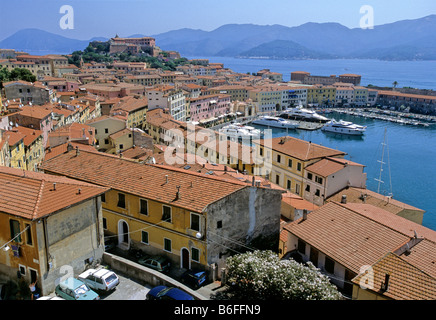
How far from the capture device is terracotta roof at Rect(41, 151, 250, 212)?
10281 millimetres

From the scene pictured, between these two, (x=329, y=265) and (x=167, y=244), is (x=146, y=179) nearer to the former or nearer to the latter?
(x=167, y=244)

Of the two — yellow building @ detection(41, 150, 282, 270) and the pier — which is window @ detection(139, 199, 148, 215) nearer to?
yellow building @ detection(41, 150, 282, 270)

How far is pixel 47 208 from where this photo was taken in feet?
25.5

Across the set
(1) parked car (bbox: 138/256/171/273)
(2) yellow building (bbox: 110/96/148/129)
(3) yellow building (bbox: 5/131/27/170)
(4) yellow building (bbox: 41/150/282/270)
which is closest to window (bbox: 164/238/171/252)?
(4) yellow building (bbox: 41/150/282/270)

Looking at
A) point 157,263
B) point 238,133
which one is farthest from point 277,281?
point 238,133

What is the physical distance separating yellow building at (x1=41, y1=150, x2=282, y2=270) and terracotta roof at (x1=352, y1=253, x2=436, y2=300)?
12.2 feet

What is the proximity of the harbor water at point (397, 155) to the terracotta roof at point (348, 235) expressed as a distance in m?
14.3

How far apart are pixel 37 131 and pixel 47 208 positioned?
1582 cm

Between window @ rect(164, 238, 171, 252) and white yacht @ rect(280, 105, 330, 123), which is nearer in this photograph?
window @ rect(164, 238, 171, 252)

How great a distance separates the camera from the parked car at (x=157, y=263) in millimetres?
10094

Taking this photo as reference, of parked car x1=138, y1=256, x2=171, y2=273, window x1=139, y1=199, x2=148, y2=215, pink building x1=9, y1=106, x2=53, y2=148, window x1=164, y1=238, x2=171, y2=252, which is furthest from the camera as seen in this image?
pink building x1=9, y1=106, x2=53, y2=148

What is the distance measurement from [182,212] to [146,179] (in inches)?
75.0

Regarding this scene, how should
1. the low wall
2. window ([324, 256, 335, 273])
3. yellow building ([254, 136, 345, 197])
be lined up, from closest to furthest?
the low wall < window ([324, 256, 335, 273]) < yellow building ([254, 136, 345, 197])
